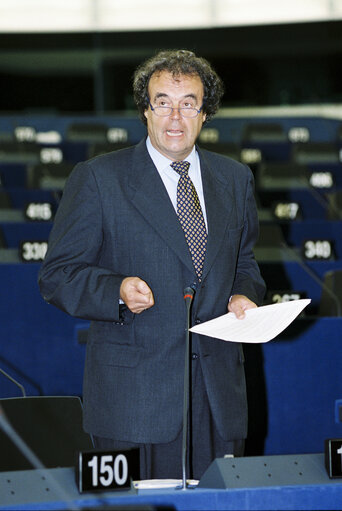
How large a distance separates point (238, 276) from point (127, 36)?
941 cm

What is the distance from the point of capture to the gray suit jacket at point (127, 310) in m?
1.79

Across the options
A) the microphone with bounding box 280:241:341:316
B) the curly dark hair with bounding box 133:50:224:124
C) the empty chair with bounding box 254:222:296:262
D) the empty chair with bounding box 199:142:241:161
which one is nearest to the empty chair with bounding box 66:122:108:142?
the empty chair with bounding box 199:142:241:161

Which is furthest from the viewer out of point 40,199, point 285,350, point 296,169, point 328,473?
point 296,169

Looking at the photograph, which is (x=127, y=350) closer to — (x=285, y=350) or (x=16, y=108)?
(x=285, y=350)

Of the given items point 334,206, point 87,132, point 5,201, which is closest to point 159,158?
point 5,201

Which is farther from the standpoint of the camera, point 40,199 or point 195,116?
point 40,199

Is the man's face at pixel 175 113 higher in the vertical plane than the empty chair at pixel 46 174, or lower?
higher

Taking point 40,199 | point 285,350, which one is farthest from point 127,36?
point 285,350

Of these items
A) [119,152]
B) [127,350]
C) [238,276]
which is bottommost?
[127,350]

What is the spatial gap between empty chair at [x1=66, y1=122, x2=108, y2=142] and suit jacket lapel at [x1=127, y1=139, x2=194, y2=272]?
22.0 feet

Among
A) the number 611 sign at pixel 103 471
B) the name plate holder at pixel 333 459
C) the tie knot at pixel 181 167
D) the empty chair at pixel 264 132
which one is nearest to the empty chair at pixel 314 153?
the empty chair at pixel 264 132

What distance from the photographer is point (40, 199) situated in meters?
5.52

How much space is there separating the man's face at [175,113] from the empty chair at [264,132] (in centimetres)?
708

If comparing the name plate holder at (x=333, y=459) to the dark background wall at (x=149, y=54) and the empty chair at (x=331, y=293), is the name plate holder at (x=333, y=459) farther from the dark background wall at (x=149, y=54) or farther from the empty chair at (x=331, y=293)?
the dark background wall at (x=149, y=54)
